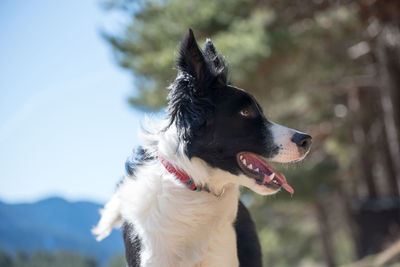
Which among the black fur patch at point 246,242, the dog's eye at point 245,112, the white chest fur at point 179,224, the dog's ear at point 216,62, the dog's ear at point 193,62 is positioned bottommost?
the black fur patch at point 246,242

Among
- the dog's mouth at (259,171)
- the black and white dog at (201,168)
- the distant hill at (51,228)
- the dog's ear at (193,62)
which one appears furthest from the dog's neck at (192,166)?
the distant hill at (51,228)

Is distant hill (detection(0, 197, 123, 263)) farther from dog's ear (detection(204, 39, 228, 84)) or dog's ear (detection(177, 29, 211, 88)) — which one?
dog's ear (detection(177, 29, 211, 88))

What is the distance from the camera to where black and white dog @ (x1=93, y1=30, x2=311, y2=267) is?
3322 mm

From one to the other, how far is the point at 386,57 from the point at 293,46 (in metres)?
2.33

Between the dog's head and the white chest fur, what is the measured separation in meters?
0.27

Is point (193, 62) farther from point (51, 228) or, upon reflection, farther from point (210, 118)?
point (51, 228)

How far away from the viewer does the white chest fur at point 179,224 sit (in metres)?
3.36

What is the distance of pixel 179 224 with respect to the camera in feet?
11.1

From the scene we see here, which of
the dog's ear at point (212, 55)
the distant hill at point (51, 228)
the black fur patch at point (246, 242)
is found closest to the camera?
the dog's ear at point (212, 55)

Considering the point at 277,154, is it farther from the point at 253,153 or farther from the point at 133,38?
the point at 133,38

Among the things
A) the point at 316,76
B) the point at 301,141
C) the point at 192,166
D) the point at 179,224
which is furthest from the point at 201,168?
the point at 316,76

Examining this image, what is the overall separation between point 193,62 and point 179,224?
1.12m

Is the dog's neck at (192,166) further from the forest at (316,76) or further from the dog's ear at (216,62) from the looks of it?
the forest at (316,76)

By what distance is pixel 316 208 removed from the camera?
19.2 metres
